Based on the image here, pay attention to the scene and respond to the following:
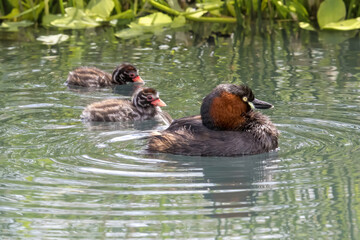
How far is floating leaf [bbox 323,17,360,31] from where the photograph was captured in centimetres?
1059

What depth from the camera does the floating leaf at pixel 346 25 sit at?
1059 centimetres

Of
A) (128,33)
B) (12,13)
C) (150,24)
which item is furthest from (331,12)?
(12,13)

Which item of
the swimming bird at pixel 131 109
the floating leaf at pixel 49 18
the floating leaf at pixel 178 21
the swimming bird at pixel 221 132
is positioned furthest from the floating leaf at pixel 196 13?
the swimming bird at pixel 221 132

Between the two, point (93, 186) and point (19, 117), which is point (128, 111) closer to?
point (19, 117)

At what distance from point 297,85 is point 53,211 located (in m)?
4.11

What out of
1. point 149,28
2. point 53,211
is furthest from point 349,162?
point 149,28

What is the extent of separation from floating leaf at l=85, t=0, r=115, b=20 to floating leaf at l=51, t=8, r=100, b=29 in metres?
0.19

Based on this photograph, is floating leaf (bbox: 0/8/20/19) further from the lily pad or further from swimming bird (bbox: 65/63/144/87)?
swimming bird (bbox: 65/63/144/87)

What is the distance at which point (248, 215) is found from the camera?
450 centimetres

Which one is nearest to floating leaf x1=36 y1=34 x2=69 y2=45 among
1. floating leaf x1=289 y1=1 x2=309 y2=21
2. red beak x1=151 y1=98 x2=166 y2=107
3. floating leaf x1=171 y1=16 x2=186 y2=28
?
floating leaf x1=171 y1=16 x2=186 y2=28

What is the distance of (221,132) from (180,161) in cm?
44

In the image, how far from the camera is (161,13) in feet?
38.4

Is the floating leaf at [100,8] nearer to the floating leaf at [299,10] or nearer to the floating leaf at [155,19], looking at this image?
the floating leaf at [155,19]

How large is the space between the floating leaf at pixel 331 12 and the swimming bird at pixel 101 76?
3.13m
